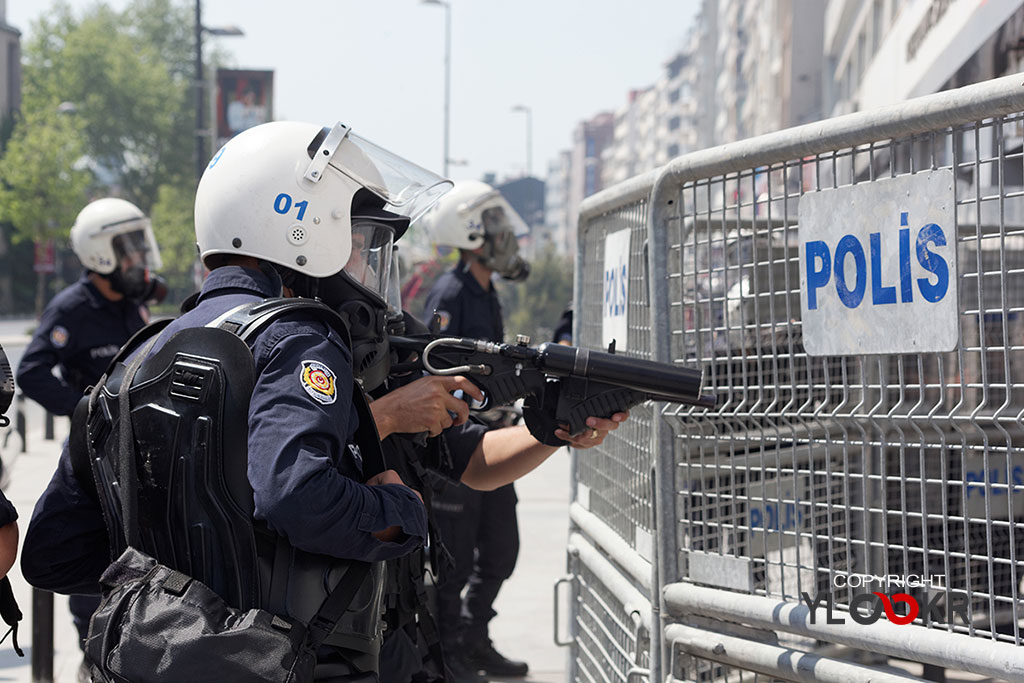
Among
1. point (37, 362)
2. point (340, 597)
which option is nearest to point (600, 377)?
point (340, 597)

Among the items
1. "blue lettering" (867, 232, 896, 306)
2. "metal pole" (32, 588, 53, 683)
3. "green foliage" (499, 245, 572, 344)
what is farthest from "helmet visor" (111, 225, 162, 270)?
"green foliage" (499, 245, 572, 344)

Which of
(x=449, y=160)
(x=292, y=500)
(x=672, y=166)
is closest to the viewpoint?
(x=292, y=500)

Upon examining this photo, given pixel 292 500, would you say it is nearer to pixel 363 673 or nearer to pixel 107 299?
pixel 363 673

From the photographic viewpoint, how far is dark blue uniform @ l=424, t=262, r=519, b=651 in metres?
4.82

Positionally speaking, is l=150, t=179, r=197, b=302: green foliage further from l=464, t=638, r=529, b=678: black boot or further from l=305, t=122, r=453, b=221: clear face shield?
l=305, t=122, r=453, b=221: clear face shield

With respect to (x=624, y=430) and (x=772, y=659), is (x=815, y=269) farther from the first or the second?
(x=624, y=430)

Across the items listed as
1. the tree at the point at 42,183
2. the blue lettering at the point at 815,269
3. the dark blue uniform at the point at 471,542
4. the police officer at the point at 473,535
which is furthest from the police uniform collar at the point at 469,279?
the tree at the point at 42,183

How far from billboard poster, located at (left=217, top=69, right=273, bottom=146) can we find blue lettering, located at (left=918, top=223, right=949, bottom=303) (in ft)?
54.7

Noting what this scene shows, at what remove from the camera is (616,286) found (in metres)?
3.22

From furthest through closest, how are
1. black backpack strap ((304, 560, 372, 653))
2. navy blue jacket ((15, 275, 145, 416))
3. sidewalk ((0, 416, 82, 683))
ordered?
navy blue jacket ((15, 275, 145, 416)) → sidewalk ((0, 416, 82, 683)) → black backpack strap ((304, 560, 372, 653))

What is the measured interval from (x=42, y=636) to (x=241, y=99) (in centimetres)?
1498

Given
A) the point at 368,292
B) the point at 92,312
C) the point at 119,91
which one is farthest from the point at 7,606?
the point at 119,91

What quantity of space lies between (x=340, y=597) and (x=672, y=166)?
130cm

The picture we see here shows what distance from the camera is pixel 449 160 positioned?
111 feet
